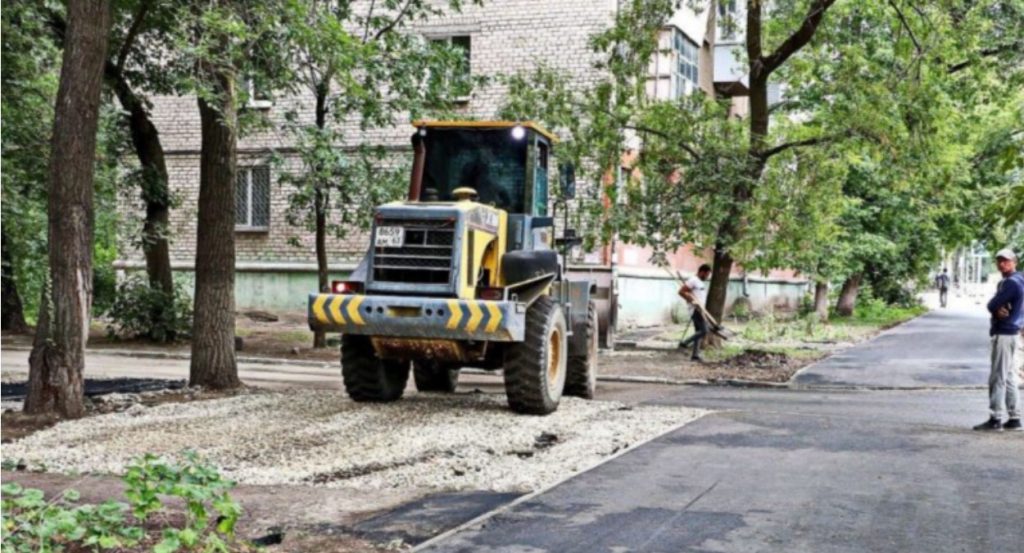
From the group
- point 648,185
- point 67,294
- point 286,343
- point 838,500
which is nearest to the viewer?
point 838,500

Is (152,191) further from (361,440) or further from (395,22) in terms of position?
(361,440)

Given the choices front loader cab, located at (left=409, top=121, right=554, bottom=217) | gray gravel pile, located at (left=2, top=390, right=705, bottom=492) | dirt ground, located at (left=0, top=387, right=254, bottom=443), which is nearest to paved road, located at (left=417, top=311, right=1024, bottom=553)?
gray gravel pile, located at (left=2, top=390, right=705, bottom=492)

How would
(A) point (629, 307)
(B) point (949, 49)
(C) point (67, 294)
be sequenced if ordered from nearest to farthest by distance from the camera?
1. (C) point (67, 294)
2. (B) point (949, 49)
3. (A) point (629, 307)

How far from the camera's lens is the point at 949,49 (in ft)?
64.5

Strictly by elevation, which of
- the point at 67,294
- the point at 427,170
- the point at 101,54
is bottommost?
the point at 67,294

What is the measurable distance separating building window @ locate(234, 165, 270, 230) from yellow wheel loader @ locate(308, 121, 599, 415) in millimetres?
17928

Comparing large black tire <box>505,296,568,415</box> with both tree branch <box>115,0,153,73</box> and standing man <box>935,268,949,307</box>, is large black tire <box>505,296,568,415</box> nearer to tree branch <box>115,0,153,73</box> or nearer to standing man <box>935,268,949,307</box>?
tree branch <box>115,0,153,73</box>

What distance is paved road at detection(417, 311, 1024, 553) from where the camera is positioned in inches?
261

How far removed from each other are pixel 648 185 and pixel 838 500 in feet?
47.1

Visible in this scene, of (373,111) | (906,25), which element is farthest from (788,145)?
(373,111)

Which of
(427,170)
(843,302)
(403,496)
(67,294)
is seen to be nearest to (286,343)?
(427,170)

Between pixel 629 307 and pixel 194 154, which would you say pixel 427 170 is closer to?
pixel 629 307

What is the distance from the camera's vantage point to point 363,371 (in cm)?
1323

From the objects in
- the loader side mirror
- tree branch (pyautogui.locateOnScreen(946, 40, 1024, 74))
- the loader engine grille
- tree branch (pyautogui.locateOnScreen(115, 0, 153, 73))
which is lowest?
the loader engine grille
